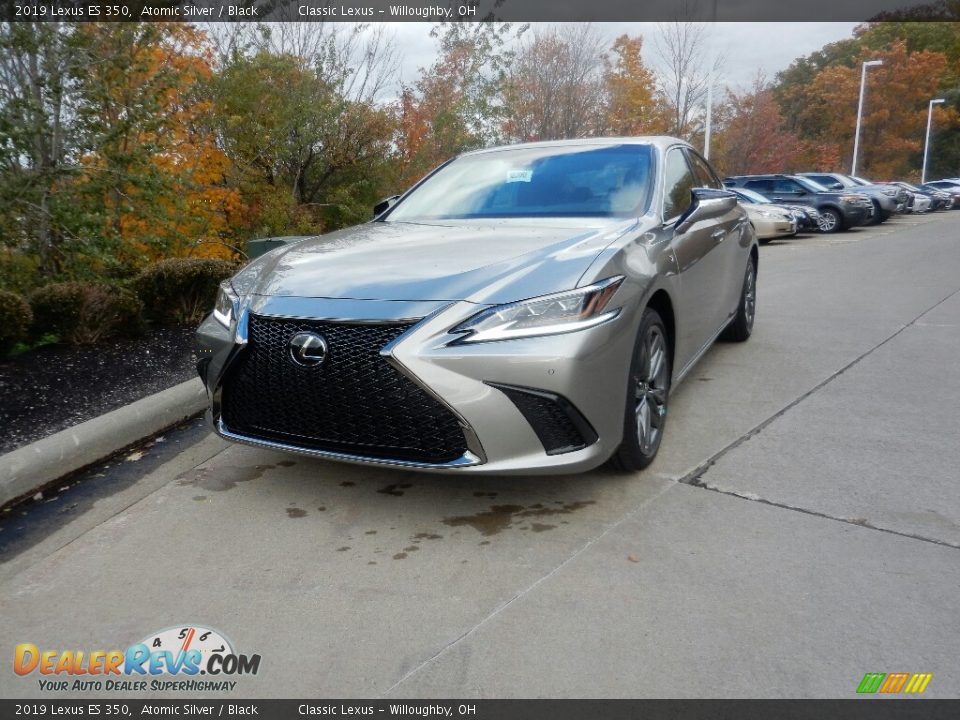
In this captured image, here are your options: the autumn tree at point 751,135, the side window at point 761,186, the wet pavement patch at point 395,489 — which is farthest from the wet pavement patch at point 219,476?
the autumn tree at point 751,135

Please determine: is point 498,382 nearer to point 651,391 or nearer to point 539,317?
point 539,317

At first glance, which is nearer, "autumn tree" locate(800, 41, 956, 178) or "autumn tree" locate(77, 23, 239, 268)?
"autumn tree" locate(77, 23, 239, 268)

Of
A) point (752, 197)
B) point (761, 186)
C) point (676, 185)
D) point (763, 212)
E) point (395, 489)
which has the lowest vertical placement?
point (763, 212)

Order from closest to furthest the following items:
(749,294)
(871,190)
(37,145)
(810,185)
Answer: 1. (749,294)
2. (37,145)
3. (810,185)
4. (871,190)

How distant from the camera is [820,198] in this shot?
21188mm

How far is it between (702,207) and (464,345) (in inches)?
89.6

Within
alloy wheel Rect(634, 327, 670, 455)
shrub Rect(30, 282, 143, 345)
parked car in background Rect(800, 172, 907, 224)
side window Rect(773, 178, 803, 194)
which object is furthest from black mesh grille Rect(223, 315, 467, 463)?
parked car in background Rect(800, 172, 907, 224)

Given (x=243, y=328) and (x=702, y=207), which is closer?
(x=243, y=328)

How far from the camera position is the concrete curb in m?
3.64

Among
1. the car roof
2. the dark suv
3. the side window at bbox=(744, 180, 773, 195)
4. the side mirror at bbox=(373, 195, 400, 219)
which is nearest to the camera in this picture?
the car roof

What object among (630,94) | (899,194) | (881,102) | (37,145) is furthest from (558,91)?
(881,102)

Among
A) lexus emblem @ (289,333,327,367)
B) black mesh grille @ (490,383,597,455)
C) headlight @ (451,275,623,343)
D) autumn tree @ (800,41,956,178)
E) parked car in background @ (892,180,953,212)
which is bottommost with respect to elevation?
parked car in background @ (892,180,953,212)

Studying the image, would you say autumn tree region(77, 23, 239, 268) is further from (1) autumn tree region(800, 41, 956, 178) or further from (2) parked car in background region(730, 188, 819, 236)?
(1) autumn tree region(800, 41, 956, 178)

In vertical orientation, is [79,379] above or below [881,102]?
below
